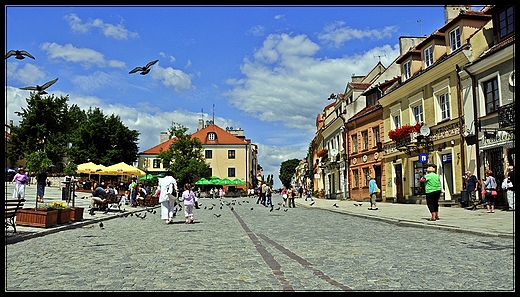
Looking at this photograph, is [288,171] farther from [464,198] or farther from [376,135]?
[464,198]

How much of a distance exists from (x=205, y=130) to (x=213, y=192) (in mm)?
24829

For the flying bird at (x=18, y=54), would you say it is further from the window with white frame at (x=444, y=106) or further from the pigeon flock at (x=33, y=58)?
the window with white frame at (x=444, y=106)

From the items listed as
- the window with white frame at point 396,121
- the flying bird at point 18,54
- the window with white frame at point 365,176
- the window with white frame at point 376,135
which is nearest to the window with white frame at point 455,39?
the window with white frame at point 396,121

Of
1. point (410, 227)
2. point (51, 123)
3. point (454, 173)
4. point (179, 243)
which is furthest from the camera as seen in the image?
point (51, 123)

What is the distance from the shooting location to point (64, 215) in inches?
571

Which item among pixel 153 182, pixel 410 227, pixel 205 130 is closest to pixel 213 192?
pixel 153 182

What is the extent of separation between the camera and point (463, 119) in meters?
20.6

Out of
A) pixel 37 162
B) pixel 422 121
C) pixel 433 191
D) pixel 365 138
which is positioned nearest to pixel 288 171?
pixel 365 138

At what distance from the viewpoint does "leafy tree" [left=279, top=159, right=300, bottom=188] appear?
442 feet

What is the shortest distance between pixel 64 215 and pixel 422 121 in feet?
61.6

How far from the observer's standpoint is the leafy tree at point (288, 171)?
134750 millimetres

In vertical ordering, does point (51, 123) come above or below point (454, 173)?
above

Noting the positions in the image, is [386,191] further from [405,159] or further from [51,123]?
[51,123]

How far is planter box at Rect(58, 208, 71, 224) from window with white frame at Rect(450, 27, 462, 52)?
18.1 meters
